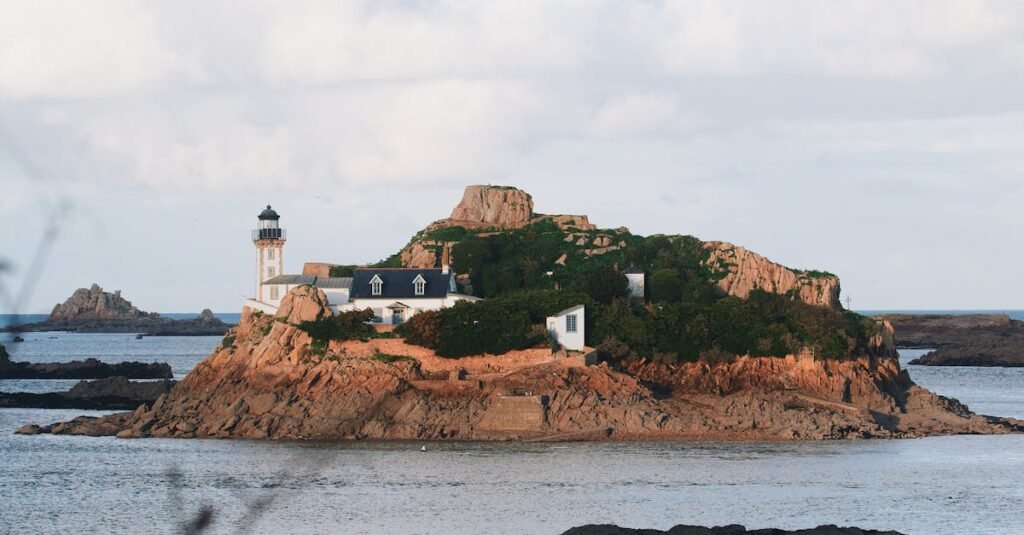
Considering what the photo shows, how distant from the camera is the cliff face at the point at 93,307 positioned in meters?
182

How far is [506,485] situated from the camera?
35.3 meters

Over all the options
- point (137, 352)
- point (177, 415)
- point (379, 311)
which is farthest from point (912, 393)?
point (137, 352)

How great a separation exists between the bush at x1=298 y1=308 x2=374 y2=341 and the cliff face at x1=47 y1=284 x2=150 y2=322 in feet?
448

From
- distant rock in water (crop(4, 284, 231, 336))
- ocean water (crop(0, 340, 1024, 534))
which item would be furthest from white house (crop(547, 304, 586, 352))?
distant rock in water (crop(4, 284, 231, 336))

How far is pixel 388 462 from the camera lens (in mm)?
40125

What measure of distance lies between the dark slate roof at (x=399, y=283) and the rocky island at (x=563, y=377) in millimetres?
2248

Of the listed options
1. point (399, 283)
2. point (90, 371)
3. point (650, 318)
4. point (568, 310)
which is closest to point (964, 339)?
point (90, 371)

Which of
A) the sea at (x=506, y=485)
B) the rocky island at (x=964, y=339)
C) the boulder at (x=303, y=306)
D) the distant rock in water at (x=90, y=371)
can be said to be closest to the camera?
the sea at (x=506, y=485)

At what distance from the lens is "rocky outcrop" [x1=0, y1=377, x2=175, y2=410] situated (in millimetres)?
58969

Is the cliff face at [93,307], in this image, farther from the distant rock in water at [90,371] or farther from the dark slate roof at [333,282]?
the dark slate roof at [333,282]

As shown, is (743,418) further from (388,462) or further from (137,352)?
(137,352)

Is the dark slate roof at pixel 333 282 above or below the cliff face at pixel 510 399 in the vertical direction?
above

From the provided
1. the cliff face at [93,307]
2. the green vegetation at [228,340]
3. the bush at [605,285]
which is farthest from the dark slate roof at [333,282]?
the cliff face at [93,307]

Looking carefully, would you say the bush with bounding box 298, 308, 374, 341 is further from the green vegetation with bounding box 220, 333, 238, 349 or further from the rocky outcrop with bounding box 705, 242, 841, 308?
the rocky outcrop with bounding box 705, 242, 841, 308
